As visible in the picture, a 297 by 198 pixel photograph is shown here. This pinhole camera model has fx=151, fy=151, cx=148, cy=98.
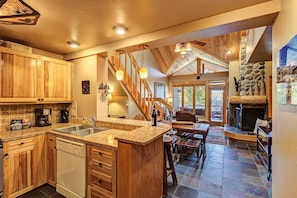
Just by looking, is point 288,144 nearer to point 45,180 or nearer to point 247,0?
point 247,0

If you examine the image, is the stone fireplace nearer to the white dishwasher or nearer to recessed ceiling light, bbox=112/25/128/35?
recessed ceiling light, bbox=112/25/128/35

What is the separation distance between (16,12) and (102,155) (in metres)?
1.70

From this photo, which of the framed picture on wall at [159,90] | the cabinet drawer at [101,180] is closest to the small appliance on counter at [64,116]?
the cabinet drawer at [101,180]

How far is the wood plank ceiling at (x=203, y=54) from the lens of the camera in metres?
5.57

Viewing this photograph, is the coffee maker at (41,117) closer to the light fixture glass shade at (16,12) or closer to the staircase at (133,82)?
the light fixture glass shade at (16,12)

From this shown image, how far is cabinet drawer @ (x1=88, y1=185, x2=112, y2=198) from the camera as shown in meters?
1.76

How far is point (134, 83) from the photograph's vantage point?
5809 mm

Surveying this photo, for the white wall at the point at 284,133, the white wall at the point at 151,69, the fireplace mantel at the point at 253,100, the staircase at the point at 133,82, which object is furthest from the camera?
the white wall at the point at 151,69

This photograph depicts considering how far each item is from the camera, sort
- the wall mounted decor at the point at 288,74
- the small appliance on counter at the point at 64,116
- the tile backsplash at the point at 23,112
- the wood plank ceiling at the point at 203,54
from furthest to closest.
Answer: the wood plank ceiling at the point at 203,54, the small appliance on counter at the point at 64,116, the tile backsplash at the point at 23,112, the wall mounted decor at the point at 288,74

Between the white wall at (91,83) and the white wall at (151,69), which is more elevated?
the white wall at (151,69)

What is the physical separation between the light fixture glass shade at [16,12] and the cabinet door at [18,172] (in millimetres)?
1672

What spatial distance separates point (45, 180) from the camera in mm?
2445

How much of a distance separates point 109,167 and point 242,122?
4973 mm

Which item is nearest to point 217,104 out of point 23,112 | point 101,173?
point 101,173
